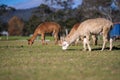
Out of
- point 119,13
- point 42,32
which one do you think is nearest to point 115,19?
point 119,13

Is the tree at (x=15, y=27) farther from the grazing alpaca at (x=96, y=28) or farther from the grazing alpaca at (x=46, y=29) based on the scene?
the grazing alpaca at (x=96, y=28)

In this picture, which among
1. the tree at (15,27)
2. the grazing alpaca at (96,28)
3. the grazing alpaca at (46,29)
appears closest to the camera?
the grazing alpaca at (96,28)

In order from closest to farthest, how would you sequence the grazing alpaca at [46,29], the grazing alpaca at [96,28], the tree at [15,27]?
the grazing alpaca at [96,28] → the grazing alpaca at [46,29] → the tree at [15,27]

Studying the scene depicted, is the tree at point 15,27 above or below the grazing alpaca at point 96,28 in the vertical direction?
above

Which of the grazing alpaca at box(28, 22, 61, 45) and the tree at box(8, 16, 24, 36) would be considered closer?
the grazing alpaca at box(28, 22, 61, 45)

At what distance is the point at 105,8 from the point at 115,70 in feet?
207

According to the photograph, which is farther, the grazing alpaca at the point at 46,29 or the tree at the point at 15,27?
the tree at the point at 15,27

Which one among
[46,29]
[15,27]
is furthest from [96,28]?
[15,27]

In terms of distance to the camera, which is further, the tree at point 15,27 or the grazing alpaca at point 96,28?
the tree at point 15,27

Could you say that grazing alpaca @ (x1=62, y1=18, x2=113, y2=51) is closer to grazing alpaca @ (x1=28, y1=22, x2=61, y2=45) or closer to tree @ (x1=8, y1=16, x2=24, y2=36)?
grazing alpaca @ (x1=28, y1=22, x2=61, y2=45)

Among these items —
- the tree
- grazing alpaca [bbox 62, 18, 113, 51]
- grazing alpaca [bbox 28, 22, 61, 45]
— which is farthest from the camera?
the tree

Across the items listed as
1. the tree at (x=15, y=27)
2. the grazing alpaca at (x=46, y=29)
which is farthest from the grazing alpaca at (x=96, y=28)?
the tree at (x=15, y=27)

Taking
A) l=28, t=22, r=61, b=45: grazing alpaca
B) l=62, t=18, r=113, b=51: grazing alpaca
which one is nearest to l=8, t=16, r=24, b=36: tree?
l=28, t=22, r=61, b=45: grazing alpaca

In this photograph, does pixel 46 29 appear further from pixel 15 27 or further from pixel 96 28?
pixel 15 27
